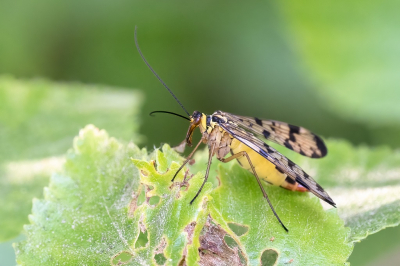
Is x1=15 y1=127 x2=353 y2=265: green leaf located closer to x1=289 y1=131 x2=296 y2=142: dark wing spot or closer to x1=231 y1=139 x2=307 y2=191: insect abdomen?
x1=231 y1=139 x2=307 y2=191: insect abdomen

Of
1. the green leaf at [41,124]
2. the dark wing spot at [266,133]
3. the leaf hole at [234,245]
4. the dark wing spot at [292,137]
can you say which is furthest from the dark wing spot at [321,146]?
the green leaf at [41,124]

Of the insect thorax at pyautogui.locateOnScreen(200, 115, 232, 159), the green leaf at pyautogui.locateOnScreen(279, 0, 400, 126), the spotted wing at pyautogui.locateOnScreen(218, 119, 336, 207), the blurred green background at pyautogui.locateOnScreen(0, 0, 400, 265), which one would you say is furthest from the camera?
the blurred green background at pyautogui.locateOnScreen(0, 0, 400, 265)

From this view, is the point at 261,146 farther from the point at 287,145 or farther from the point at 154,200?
the point at 154,200

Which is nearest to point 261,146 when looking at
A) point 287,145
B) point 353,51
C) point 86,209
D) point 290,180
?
point 290,180

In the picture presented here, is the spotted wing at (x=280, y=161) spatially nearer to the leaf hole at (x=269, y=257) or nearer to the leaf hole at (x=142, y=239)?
the leaf hole at (x=269, y=257)

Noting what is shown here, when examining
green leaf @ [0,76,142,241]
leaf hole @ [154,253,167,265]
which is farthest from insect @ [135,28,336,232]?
green leaf @ [0,76,142,241]

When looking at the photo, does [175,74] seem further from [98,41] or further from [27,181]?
[27,181]
